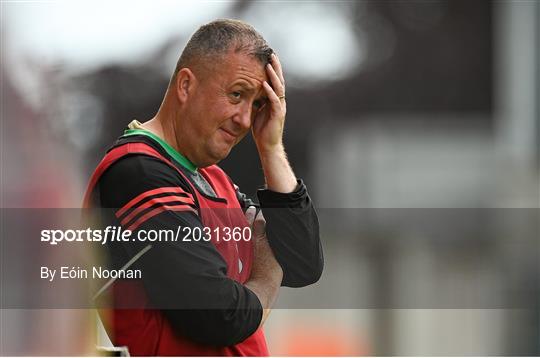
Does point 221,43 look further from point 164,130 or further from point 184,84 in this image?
point 164,130

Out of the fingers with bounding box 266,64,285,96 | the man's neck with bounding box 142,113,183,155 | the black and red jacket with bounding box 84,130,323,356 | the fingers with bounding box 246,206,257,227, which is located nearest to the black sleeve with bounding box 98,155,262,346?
the black and red jacket with bounding box 84,130,323,356

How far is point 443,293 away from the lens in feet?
33.2

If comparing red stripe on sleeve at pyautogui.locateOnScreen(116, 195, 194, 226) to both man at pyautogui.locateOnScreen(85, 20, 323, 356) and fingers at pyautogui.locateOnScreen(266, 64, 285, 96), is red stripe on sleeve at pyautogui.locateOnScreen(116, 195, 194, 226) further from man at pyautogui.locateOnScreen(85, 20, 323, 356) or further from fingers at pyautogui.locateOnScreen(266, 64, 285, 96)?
fingers at pyautogui.locateOnScreen(266, 64, 285, 96)

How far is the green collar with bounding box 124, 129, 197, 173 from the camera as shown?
230cm

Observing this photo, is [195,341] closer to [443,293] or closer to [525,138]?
[443,293]

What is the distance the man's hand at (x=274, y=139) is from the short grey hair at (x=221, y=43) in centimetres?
7

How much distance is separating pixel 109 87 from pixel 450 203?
15.8 ft

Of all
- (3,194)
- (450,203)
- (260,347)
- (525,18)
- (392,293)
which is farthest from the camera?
(525,18)

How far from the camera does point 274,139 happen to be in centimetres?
239

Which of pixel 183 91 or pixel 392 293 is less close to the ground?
pixel 392 293

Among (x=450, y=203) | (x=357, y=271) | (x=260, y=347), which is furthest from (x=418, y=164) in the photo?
(x=260, y=347)

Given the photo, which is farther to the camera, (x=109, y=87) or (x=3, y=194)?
(x=109, y=87)

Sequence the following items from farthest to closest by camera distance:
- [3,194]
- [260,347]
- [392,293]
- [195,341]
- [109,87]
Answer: [109,87]
[392,293]
[3,194]
[260,347]
[195,341]

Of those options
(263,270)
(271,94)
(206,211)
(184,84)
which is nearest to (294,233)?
(263,270)
